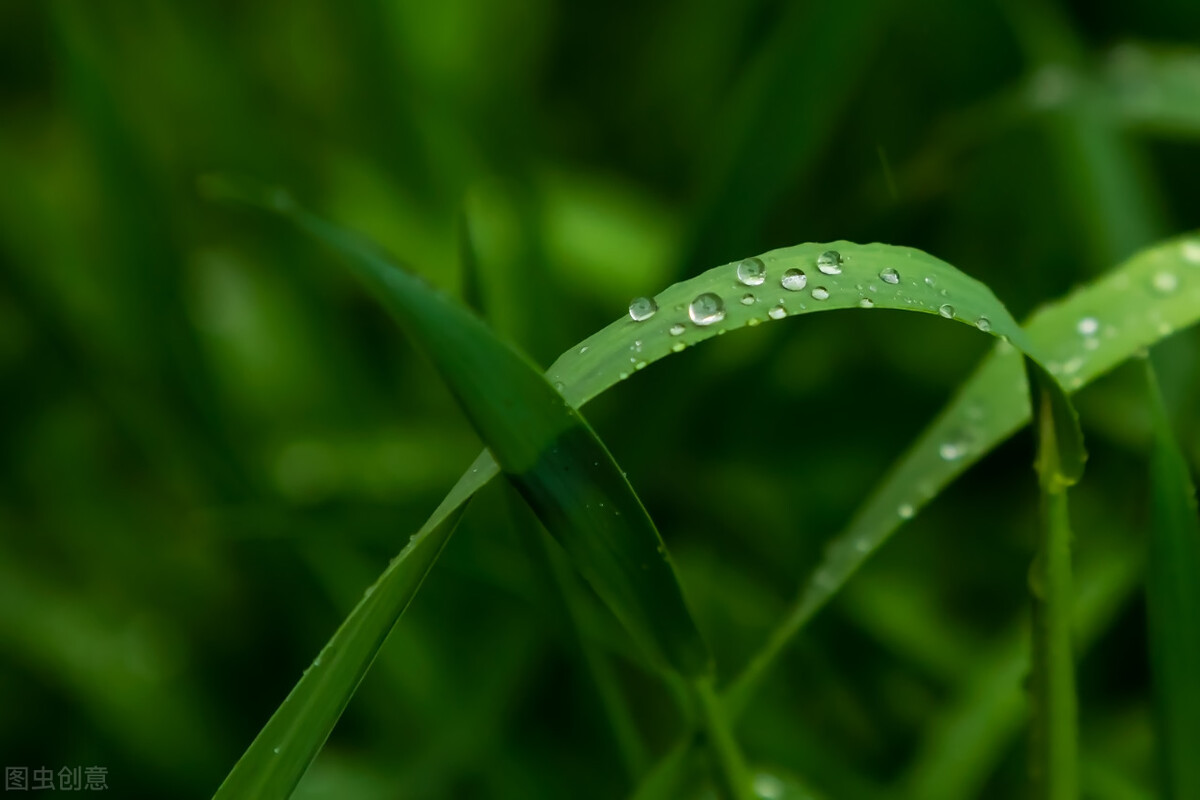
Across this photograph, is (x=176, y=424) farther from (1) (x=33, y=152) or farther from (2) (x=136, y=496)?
(1) (x=33, y=152)

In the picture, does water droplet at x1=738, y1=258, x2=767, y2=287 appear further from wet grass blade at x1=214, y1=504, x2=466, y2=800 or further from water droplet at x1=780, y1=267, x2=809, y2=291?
wet grass blade at x1=214, y1=504, x2=466, y2=800

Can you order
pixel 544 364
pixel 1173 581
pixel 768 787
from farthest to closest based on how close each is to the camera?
pixel 544 364
pixel 768 787
pixel 1173 581

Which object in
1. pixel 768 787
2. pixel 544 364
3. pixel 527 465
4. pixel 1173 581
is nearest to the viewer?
pixel 527 465

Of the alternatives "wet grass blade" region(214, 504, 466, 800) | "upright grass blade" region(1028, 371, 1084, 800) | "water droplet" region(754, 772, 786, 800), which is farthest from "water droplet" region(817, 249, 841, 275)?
"water droplet" region(754, 772, 786, 800)

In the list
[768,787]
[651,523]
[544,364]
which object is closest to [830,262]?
[651,523]

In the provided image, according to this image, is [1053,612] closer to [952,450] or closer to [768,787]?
[952,450]

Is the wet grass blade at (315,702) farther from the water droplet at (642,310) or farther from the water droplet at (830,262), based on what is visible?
the water droplet at (830,262)

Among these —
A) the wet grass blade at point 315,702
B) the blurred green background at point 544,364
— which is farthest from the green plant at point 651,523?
the blurred green background at point 544,364

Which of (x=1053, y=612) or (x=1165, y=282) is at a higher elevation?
(x=1165, y=282)
